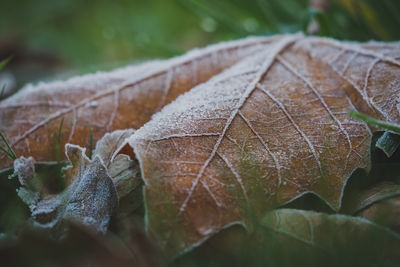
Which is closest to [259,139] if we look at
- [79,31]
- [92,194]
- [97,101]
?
[92,194]

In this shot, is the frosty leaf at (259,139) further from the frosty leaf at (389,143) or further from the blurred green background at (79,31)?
the blurred green background at (79,31)

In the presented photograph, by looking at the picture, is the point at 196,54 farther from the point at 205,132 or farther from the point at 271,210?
the point at 271,210

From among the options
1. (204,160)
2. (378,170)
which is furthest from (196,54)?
(378,170)

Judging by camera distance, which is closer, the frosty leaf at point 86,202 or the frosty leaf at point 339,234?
the frosty leaf at point 339,234

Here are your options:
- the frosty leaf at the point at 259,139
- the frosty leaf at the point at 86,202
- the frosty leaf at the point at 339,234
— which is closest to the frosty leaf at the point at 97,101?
the frosty leaf at the point at 259,139

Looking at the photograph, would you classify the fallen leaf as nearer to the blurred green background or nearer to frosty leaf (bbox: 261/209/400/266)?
frosty leaf (bbox: 261/209/400/266)

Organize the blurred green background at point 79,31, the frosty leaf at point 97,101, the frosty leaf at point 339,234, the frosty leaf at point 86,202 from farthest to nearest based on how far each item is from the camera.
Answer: the blurred green background at point 79,31, the frosty leaf at point 97,101, the frosty leaf at point 86,202, the frosty leaf at point 339,234

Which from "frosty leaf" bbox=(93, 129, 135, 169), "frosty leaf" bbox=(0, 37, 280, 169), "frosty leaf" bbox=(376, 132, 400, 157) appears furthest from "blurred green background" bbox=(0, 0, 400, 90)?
"frosty leaf" bbox=(376, 132, 400, 157)
